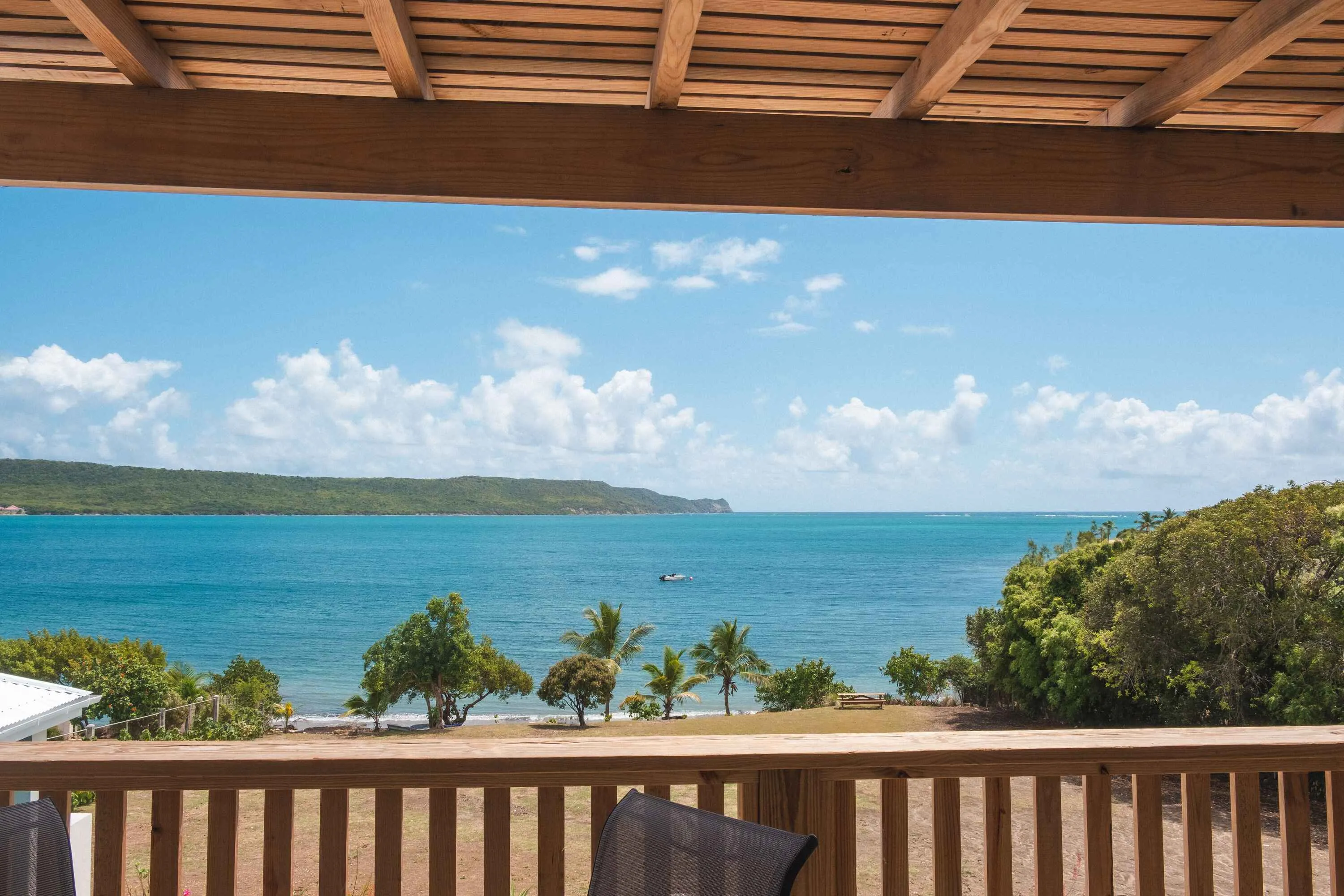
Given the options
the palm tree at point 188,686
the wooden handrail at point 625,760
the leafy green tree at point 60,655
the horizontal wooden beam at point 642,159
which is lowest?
the palm tree at point 188,686

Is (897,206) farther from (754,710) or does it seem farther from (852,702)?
(754,710)

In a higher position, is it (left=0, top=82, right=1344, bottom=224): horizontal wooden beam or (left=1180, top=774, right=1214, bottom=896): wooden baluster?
(left=0, top=82, right=1344, bottom=224): horizontal wooden beam

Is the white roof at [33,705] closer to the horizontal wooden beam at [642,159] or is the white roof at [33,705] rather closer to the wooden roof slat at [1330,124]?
the horizontal wooden beam at [642,159]

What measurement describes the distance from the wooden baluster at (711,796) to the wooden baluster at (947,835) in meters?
0.33

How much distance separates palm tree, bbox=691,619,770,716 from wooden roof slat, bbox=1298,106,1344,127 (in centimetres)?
2985

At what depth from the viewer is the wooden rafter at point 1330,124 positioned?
1.64 meters

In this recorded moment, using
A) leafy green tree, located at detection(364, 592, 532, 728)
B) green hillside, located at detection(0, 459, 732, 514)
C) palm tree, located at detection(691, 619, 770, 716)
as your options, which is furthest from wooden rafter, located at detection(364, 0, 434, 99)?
green hillside, located at detection(0, 459, 732, 514)

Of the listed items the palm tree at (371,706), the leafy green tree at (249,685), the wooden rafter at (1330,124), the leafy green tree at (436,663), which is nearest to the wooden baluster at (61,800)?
the wooden rafter at (1330,124)

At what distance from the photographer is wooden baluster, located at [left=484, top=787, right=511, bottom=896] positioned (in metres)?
1.33

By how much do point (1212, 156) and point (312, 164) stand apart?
5.21ft

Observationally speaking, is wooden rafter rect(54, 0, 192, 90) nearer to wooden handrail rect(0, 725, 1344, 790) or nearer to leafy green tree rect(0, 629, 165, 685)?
wooden handrail rect(0, 725, 1344, 790)

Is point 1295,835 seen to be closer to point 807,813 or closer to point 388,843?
point 807,813

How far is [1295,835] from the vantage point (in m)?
1.43

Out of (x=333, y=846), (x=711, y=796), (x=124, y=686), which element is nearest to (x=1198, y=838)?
(x=711, y=796)
